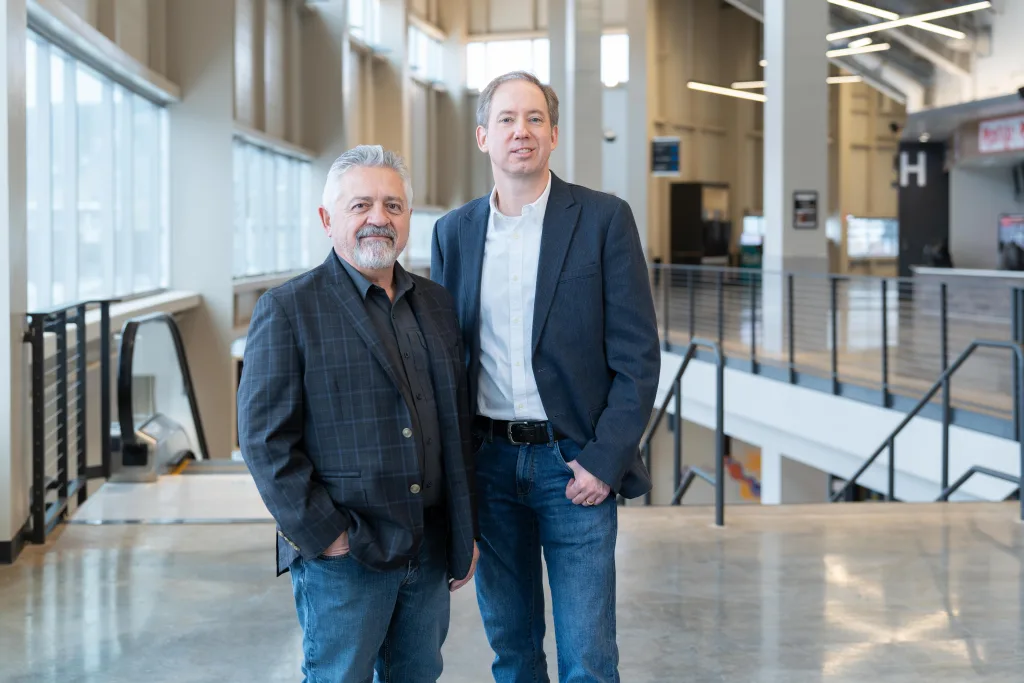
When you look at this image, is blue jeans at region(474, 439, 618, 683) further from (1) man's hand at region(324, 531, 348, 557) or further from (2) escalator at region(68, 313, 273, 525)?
(2) escalator at region(68, 313, 273, 525)

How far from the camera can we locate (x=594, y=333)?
2107 mm

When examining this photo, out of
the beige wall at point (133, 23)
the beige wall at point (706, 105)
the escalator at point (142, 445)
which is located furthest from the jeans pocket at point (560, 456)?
the beige wall at point (706, 105)

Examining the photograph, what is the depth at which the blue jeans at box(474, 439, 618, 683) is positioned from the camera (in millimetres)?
2121

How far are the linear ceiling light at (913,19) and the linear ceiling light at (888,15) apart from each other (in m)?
0.10

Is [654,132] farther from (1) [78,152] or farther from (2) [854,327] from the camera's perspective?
(1) [78,152]

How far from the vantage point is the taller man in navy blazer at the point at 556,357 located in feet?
6.80

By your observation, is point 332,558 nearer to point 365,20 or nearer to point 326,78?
point 326,78

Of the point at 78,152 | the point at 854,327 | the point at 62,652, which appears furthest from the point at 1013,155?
the point at 62,652

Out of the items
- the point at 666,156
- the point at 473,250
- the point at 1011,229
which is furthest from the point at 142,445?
the point at 666,156

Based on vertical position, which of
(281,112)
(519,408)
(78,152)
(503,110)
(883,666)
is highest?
(281,112)

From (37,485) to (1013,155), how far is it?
11443 millimetres

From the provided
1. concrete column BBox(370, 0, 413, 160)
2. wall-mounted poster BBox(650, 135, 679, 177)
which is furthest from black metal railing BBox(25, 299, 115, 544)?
concrete column BBox(370, 0, 413, 160)

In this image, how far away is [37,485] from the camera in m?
4.79

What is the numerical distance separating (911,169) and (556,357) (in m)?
14.8
